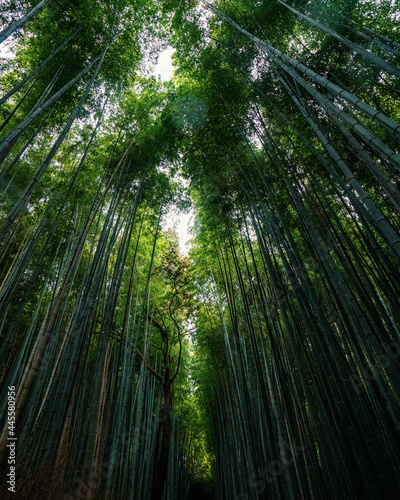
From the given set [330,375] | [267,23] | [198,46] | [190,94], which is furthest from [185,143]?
[330,375]

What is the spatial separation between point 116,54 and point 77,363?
4.43 m

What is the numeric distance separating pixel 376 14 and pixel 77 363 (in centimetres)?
617

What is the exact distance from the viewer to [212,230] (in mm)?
4980

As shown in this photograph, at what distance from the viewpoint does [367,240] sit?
7.70ft

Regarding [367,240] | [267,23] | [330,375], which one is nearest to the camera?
[330,375]

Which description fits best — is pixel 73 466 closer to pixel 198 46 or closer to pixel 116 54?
pixel 116 54

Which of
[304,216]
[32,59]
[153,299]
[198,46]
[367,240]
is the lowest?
[367,240]

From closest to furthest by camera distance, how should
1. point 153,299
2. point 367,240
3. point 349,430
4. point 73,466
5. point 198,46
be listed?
point 349,430 → point 367,240 → point 73,466 → point 198,46 → point 153,299

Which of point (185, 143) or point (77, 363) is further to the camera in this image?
point (185, 143)

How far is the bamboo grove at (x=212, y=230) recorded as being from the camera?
198cm

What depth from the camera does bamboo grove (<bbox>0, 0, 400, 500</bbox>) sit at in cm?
198

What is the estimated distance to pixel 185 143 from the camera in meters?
4.87

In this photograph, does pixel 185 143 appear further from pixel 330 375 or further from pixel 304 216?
pixel 330 375

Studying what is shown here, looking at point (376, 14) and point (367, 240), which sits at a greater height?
point (376, 14)
